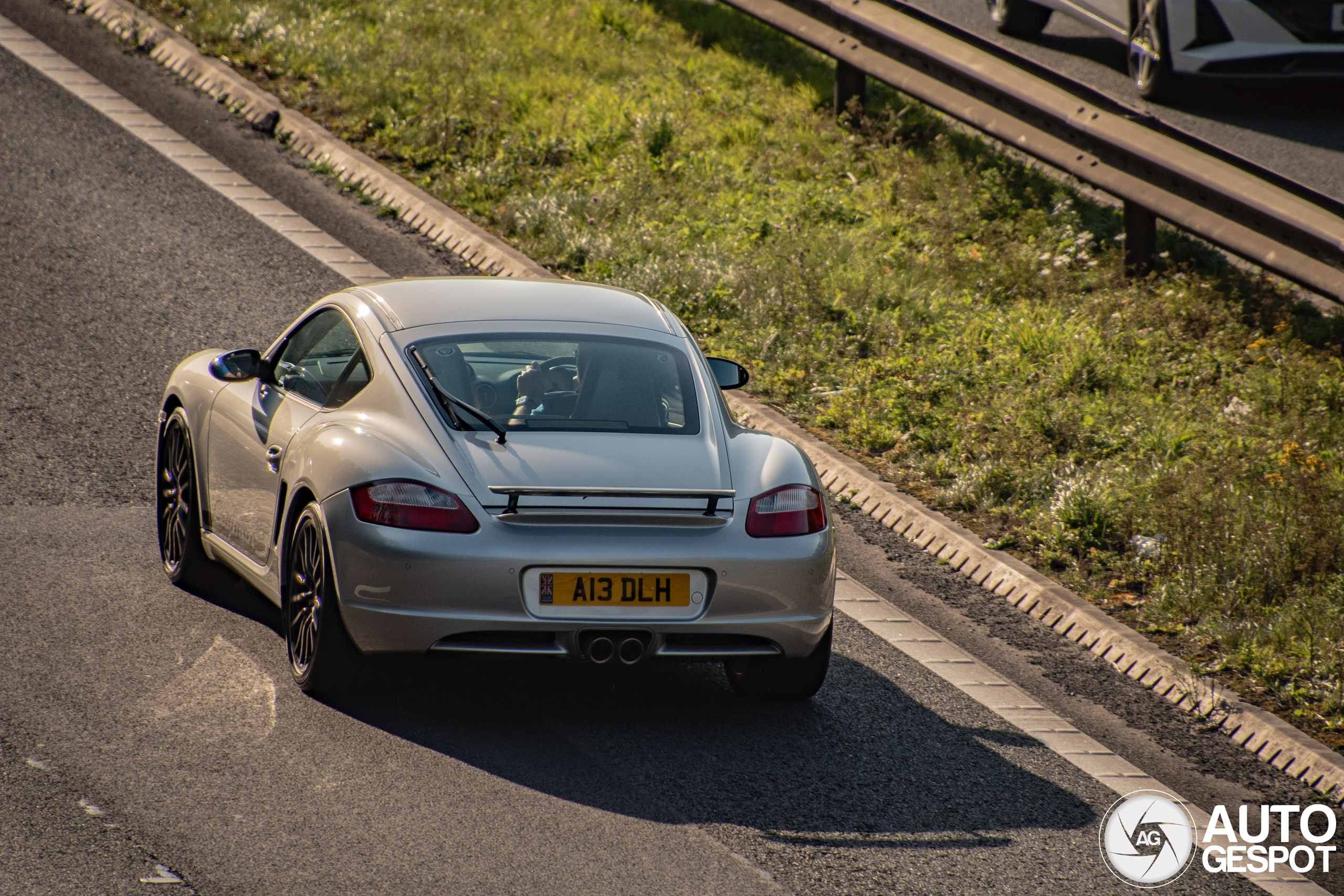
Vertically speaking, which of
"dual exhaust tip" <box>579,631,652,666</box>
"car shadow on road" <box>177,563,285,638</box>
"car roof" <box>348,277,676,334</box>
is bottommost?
"car shadow on road" <box>177,563,285,638</box>

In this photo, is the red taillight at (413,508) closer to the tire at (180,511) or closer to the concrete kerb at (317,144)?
the tire at (180,511)

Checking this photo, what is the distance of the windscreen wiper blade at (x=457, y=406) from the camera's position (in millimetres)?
5500

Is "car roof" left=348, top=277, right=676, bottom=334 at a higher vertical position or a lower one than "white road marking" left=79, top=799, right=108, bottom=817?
higher

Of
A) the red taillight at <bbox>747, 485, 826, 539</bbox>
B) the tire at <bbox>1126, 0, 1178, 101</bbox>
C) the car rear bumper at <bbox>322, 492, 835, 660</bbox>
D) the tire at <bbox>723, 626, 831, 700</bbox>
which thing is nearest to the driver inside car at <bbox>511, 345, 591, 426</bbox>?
the car rear bumper at <bbox>322, 492, 835, 660</bbox>

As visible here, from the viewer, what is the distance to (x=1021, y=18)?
16125 mm

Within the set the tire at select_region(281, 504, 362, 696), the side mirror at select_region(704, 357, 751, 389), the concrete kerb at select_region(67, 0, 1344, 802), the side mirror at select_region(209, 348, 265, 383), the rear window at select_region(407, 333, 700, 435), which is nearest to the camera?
the tire at select_region(281, 504, 362, 696)

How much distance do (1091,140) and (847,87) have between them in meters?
3.10

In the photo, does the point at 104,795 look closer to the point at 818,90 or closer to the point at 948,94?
the point at 948,94

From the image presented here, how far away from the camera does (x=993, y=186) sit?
38.5 feet

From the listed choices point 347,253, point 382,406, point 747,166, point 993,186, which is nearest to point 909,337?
point 993,186

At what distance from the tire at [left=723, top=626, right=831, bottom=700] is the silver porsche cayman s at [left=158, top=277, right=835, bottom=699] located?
0.01 meters

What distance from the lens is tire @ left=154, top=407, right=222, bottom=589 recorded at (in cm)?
667

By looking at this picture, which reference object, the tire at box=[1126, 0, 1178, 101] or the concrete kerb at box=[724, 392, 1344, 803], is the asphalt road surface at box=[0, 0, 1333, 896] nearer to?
the concrete kerb at box=[724, 392, 1344, 803]

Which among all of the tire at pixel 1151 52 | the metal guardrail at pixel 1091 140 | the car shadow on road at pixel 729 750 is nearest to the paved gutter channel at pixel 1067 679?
the car shadow on road at pixel 729 750
